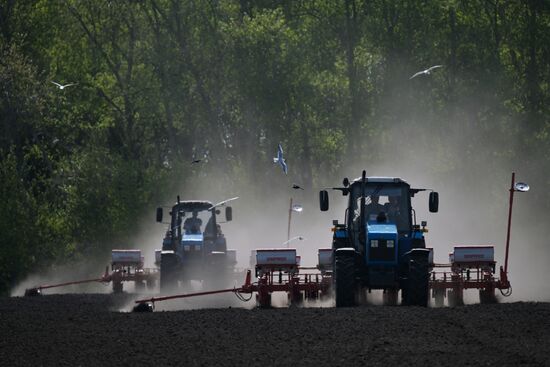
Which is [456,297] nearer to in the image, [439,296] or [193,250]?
[439,296]

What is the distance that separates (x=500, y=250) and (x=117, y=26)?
21.4 metres

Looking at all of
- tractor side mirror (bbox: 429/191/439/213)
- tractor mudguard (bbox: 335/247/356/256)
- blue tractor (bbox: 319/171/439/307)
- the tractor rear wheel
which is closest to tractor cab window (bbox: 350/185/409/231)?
blue tractor (bbox: 319/171/439/307)

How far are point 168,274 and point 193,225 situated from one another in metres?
3.57

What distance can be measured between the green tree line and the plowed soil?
30.9 metres

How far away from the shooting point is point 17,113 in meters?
57.7

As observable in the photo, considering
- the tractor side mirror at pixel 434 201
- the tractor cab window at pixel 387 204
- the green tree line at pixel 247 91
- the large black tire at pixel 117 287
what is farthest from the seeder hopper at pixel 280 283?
the green tree line at pixel 247 91

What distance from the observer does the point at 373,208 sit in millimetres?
29094

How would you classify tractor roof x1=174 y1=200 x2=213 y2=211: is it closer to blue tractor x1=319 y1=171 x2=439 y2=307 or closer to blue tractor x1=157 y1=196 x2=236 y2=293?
blue tractor x1=157 y1=196 x2=236 y2=293

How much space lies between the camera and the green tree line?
60.3 m

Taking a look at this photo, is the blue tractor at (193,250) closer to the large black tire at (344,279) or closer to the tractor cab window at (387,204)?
the tractor cab window at (387,204)

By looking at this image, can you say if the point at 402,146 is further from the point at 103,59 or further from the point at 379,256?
the point at 379,256

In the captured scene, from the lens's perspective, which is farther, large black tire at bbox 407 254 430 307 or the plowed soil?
large black tire at bbox 407 254 430 307

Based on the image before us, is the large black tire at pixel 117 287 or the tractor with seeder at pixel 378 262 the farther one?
the large black tire at pixel 117 287

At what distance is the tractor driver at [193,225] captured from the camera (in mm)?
39594
